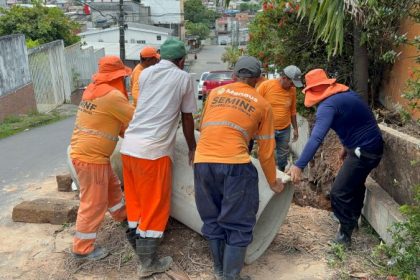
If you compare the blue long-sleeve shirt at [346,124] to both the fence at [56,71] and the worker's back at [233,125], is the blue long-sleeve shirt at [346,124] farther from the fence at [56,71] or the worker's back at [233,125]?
the fence at [56,71]

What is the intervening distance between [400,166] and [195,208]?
180 centimetres

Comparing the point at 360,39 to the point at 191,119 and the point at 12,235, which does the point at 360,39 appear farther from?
the point at 12,235

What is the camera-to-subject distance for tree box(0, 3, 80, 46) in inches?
819

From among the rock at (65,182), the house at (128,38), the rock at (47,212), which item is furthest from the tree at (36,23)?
the rock at (47,212)

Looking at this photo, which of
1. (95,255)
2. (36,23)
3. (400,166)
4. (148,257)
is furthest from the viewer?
(36,23)

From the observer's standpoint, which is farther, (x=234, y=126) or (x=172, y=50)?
(x=172, y=50)

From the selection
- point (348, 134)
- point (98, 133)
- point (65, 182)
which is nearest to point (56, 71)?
point (65, 182)

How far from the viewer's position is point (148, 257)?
3.46 metres

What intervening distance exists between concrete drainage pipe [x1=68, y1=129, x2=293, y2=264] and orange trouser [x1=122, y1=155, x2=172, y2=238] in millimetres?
245

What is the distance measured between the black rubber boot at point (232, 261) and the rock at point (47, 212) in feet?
6.23

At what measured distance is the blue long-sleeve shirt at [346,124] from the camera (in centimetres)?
346

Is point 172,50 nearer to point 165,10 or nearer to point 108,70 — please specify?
point 108,70

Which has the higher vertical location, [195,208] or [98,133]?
[98,133]

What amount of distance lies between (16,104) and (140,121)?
12.8m
